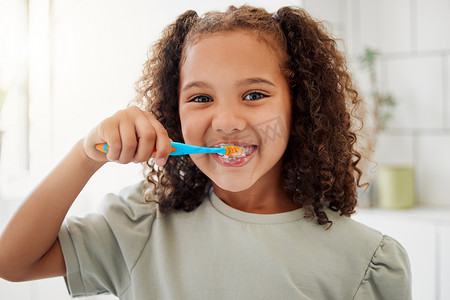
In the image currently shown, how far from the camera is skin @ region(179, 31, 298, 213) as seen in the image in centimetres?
61

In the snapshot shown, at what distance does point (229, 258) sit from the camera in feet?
2.14

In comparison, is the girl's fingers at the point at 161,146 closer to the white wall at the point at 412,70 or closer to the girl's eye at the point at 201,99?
the girl's eye at the point at 201,99

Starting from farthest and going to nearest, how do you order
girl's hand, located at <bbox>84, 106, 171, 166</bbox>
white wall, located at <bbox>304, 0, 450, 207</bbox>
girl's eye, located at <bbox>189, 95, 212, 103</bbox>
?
white wall, located at <bbox>304, 0, 450, 207</bbox>, girl's eye, located at <bbox>189, 95, 212, 103</bbox>, girl's hand, located at <bbox>84, 106, 171, 166</bbox>

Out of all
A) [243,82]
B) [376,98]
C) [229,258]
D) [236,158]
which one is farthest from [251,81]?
[376,98]

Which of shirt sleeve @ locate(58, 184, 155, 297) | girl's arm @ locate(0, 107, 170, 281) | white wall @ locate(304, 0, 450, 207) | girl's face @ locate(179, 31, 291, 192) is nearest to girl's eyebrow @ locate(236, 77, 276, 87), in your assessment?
girl's face @ locate(179, 31, 291, 192)

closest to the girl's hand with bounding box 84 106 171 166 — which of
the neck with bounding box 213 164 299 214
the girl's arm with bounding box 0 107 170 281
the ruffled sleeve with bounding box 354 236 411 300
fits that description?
the girl's arm with bounding box 0 107 170 281

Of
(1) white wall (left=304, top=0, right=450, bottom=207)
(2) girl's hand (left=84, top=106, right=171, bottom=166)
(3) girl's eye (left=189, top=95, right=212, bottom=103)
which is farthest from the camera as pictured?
(1) white wall (left=304, top=0, right=450, bottom=207)

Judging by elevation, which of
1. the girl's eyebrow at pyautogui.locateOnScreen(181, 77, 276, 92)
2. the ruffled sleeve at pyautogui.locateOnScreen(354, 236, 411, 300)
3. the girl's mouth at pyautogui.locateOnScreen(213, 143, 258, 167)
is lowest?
the ruffled sleeve at pyautogui.locateOnScreen(354, 236, 411, 300)

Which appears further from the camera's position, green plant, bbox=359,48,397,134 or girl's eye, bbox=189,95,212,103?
green plant, bbox=359,48,397,134

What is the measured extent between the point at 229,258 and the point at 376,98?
3.77 ft

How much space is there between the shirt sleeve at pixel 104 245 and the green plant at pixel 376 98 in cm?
115

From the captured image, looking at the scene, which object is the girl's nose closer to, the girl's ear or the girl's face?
the girl's face

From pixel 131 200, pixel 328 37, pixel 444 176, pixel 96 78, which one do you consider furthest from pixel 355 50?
pixel 131 200

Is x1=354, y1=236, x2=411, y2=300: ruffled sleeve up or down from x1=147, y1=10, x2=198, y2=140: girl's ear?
down
